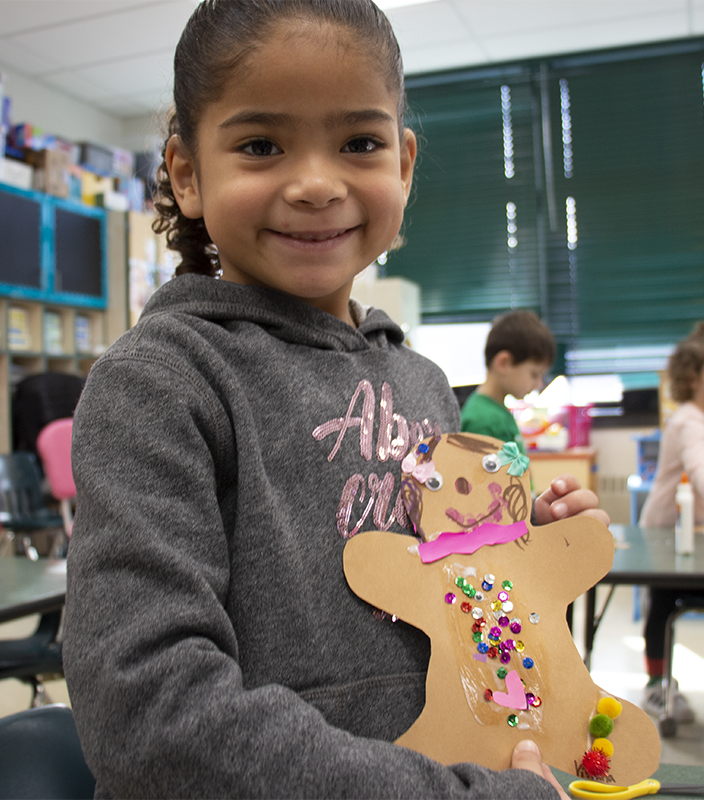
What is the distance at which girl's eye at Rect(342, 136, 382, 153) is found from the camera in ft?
2.20

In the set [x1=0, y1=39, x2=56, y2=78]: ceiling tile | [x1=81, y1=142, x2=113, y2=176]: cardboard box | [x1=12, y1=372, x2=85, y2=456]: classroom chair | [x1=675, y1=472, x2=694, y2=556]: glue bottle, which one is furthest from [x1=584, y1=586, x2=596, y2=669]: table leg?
[x1=0, y1=39, x2=56, y2=78]: ceiling tile

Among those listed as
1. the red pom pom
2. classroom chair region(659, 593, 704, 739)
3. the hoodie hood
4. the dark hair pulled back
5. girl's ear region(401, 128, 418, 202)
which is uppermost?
the dark hair pulled back

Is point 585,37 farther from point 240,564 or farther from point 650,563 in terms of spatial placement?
point 240,564

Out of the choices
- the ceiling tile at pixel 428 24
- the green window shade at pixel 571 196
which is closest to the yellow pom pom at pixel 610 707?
the ceiling tile at pixel 428 24

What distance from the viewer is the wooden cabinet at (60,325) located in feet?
14.5

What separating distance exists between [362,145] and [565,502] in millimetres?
415

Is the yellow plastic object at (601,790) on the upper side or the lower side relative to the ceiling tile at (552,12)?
lower

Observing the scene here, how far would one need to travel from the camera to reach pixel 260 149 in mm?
647

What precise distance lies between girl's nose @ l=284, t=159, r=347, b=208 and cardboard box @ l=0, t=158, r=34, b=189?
4.43m

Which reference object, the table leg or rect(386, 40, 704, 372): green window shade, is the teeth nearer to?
the table leg

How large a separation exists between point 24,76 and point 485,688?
5.99 meters

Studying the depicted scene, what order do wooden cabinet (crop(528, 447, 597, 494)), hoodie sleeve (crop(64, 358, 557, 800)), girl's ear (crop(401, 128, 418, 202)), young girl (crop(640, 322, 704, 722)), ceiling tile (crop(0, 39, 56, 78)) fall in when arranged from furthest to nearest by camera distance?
1. ceiling tile (crop(0, 39, 56, 78))
2. wooden cabinet (crop(528, 447, 597, 494))
3. young girl (crop(640, 322, 704, 722))
4. girl's ear (crop(401, 128, 418, 202))
5. hoodie sleeve (crop(64, 358, 557, 800))

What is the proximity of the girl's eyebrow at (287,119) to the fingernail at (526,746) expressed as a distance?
55 cm

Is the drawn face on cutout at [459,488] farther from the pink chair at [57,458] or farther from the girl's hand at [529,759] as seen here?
the pink chair at [57,458]
